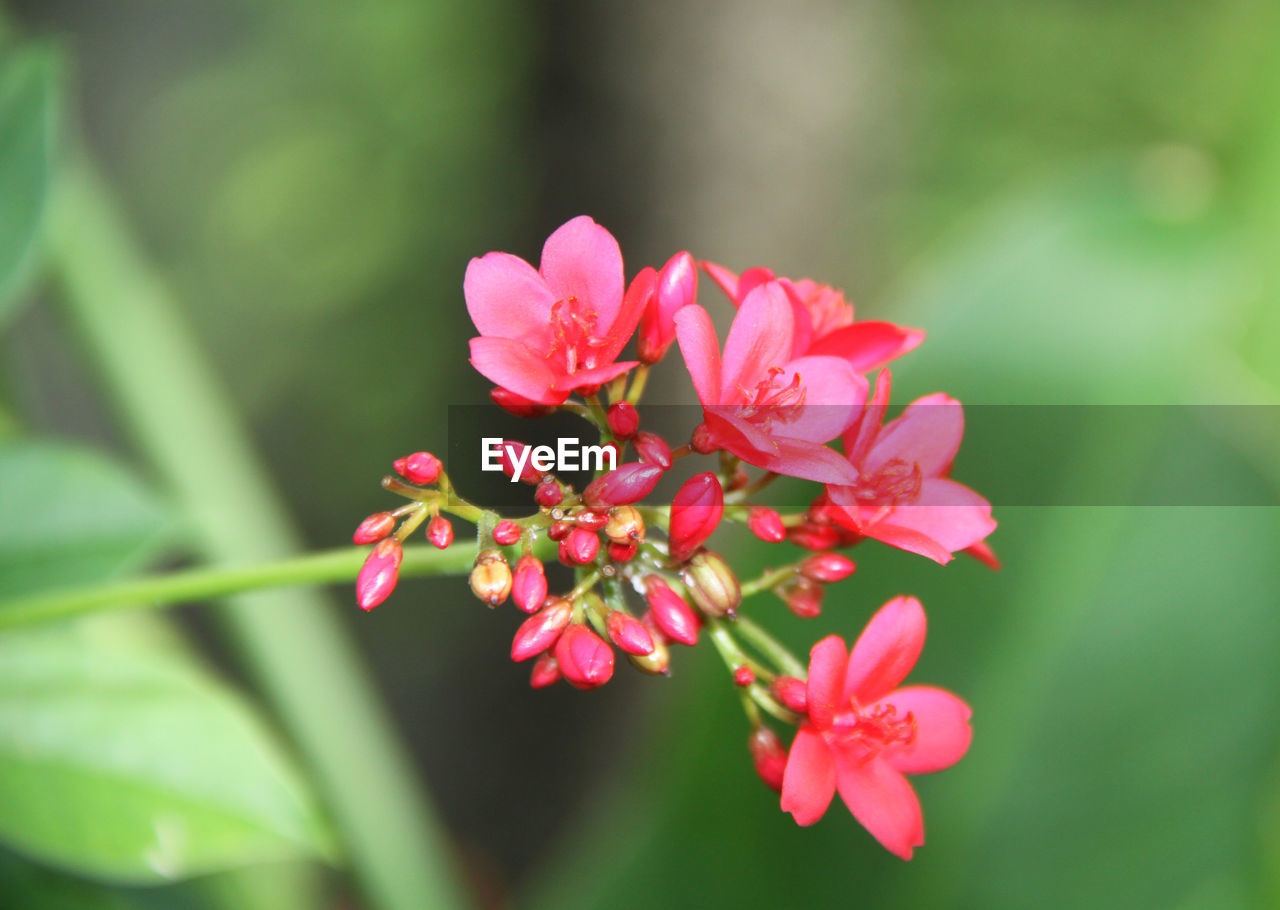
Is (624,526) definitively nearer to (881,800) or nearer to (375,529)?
(375,529)

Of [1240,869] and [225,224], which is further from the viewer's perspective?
[225,224]

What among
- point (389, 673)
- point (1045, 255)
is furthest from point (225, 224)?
point (1045, 255)

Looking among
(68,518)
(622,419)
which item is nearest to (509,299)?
(622,419)

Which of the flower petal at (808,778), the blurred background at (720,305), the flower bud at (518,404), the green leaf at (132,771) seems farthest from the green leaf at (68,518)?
the flower petal at (808,778)

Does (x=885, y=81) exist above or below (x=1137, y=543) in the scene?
above

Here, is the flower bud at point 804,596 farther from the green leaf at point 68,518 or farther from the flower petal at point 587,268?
the green leaf at point 68,518

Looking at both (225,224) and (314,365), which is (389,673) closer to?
(314,365)

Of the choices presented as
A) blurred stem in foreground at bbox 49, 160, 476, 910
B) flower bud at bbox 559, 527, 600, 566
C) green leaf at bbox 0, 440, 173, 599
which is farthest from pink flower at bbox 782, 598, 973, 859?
blurred stem in foreground at bbox 49, 160, 476, 910
